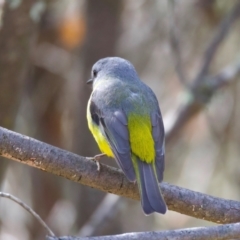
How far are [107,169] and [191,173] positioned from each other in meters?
5.02

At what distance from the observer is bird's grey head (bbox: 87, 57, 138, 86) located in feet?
15.9

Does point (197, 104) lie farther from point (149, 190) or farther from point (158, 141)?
point (149, 190)

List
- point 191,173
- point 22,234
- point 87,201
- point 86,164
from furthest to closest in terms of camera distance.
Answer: point 191,173
point 22,234
point 87,201
point 86,164

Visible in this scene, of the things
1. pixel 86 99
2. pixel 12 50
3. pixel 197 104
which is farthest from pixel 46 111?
pixel 12 50

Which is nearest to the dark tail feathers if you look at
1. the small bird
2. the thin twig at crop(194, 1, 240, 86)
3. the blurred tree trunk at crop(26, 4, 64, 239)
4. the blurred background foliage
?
the small bird

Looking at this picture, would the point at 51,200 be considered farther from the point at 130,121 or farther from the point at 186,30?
the point at 130,121

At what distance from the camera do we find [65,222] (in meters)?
7.57

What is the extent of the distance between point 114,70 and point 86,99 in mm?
2171

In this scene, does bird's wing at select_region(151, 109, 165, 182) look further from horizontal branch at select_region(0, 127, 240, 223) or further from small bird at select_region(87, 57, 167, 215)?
horizontal branch at select_region(0, 127, 240, 223)

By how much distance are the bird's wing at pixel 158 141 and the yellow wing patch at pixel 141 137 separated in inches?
1.2

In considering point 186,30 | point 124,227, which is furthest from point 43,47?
point 124,227

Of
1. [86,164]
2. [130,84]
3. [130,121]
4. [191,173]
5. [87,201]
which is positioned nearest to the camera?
[86,164]

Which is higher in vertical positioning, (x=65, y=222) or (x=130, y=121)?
(x=130, y=121)

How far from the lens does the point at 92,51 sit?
7102 millimetres
